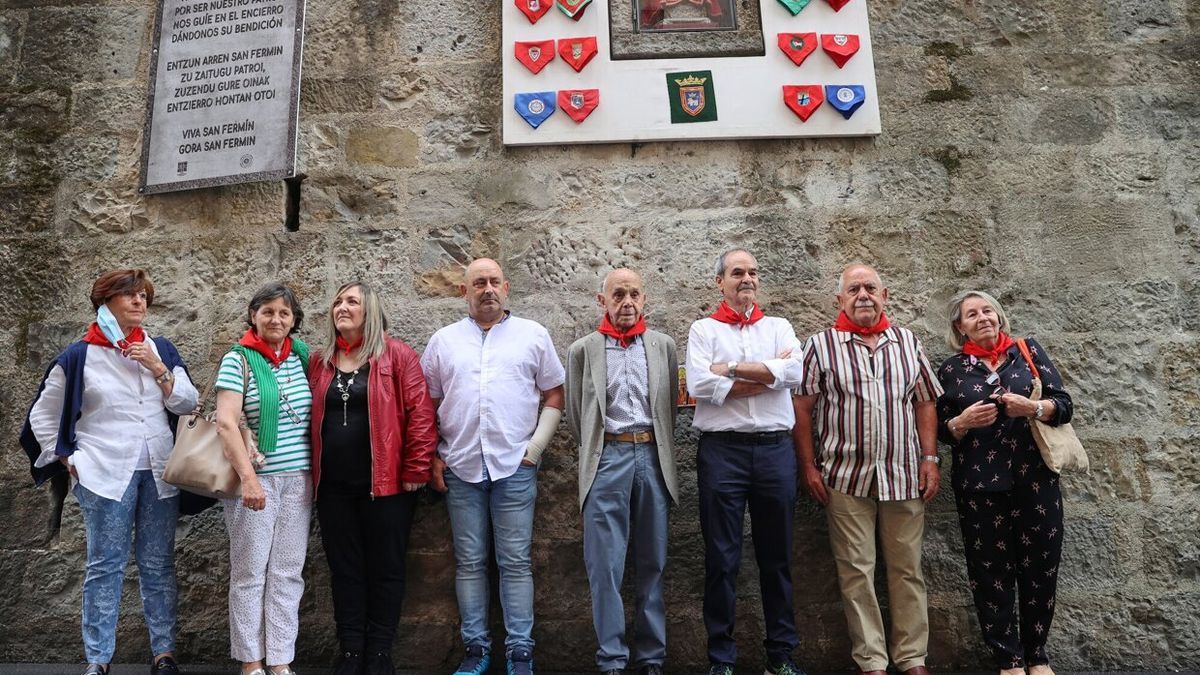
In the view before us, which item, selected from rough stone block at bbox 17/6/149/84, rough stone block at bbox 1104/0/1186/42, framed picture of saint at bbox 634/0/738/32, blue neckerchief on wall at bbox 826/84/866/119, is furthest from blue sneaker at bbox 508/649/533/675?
rough stone block at bbox 1104/0/1186/42

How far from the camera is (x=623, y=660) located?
3104mm

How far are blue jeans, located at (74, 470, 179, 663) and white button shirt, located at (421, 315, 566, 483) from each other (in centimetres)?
108

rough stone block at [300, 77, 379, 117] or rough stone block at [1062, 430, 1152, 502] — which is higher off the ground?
rough stone block at [300, 77, 379, 117]

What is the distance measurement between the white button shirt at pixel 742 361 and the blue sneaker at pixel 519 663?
3.50 feet

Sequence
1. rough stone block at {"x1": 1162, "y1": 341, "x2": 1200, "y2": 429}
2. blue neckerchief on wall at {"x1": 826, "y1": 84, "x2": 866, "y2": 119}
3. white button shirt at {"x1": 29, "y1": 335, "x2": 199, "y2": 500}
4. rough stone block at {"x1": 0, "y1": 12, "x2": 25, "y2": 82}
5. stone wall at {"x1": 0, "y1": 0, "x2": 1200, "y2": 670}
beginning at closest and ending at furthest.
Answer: white button shirt at {"x1": 29, "y1": 335, "x2": 199, "y2": 500} < stone wall at {"x1": 0, "y1": 0, "x2": 1200, "y2": 670} < rough stone block at {"x1": 1162, "y1": 341, "x2": 1200, "y2": 429} < blue neckerchief on wall at {"x1": 826, "y1": 84, "x2": 866, "y2": 119} < rough stone block at {"x1": 0, "y1": 12, "x2": 25, "y2": 82}

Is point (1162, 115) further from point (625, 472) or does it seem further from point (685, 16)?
point (625, 472)

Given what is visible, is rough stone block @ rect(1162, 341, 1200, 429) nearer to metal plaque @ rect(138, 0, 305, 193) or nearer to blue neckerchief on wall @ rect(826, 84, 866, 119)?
blue neckerchief on wall @ rect(826, 84, 866, 119)

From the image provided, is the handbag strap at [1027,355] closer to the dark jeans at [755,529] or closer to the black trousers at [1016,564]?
the black trousers at [1016,564]

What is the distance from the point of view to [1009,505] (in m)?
3.26

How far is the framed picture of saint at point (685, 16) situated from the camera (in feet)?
13.3

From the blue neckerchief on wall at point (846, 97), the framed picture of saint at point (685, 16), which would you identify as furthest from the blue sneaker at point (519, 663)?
the framed picture of saint at point (685, 16)

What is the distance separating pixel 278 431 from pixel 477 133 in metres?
1.66

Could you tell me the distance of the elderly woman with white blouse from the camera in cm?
308

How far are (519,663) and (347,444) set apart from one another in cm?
102
